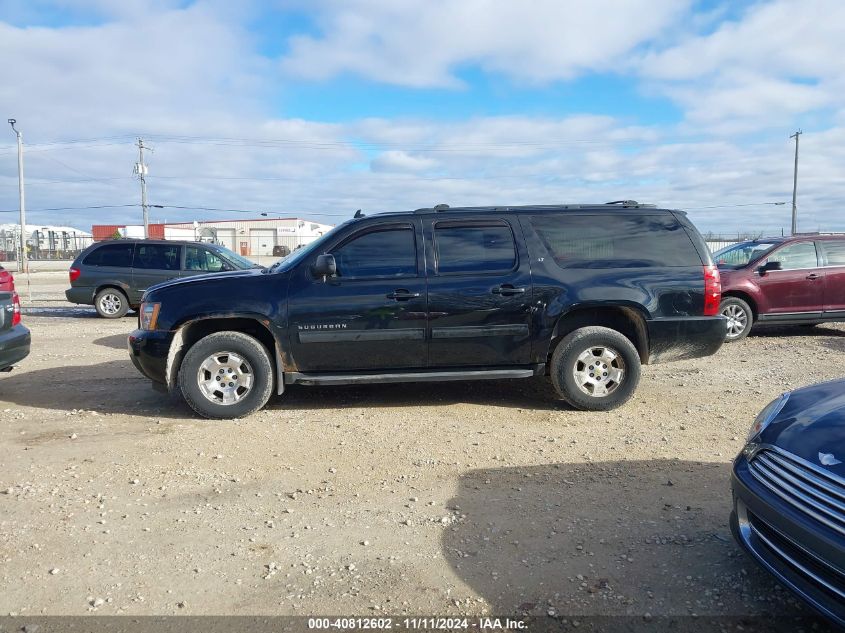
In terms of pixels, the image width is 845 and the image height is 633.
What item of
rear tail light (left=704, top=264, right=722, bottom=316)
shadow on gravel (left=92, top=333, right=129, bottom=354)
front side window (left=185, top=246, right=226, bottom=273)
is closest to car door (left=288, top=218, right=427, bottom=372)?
rear tail light (left=704, top=264, right=722, bottom=316)

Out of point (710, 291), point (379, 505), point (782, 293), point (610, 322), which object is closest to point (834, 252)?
point (782, 293)

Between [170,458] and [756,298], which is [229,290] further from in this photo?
[756,298]

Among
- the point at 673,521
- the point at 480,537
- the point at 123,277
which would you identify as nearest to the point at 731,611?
the point at 673,521

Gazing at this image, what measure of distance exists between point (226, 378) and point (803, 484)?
4.48 metres

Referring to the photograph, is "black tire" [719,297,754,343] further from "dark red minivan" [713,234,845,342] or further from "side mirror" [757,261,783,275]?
"side mirror" [757,261,783,275]

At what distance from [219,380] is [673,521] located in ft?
12.7

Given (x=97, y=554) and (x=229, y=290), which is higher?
(x=229, y=290)

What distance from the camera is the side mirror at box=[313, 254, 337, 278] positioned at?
546 cm

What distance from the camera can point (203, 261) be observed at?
43.3 ft

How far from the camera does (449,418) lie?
5641 mm

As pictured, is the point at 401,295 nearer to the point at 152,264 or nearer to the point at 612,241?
the point at 612,241

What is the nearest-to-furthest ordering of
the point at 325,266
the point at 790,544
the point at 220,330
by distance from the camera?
the point at 790,544 → the point at 325,266 → the point at 220,330

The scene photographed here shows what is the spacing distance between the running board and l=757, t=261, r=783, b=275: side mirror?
18.8 ft

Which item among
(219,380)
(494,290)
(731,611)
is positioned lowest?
(731,611)
